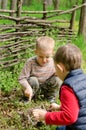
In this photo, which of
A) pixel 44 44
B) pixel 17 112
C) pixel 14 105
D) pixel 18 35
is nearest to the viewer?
pixel 44 44

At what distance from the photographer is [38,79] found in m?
4.62

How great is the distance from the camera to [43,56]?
4.18 m

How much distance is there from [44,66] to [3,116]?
760 millimetres

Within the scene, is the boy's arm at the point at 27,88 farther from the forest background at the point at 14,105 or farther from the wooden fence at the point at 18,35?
the wooden fence at the point at 18,35

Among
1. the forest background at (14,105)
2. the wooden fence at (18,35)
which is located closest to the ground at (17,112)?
the forest background at (14,105)

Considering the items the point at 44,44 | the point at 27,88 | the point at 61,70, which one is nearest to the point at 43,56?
the point at 44,44

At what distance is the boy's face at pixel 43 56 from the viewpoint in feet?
13.5

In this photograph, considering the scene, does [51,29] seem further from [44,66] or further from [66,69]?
[66,69]

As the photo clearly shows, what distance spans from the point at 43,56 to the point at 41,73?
1.40ft

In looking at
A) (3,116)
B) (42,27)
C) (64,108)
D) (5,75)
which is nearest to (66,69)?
(64,108)

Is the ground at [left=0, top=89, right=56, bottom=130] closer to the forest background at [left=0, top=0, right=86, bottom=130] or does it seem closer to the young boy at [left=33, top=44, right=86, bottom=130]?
the forest background at [left=0, top=0, right=86, bottom=130]

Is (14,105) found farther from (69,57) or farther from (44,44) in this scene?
(69,57)

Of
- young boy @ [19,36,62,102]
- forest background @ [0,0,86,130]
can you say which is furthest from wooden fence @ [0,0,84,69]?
young boy @ [19,36,62,102]

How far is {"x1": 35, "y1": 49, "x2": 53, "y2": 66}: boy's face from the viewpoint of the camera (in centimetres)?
411
